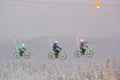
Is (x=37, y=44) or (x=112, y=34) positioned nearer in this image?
(x=37, y=44)

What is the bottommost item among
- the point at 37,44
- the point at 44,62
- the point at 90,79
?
the point at 90,79

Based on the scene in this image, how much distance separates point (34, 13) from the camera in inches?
106

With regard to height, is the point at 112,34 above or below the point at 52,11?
below

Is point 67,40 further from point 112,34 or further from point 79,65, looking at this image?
point 112,34

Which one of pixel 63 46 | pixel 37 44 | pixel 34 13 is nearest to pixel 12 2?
pixel 34 13

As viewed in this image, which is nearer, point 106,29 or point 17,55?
point 17,55

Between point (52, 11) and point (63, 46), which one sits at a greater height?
point (52, 11)

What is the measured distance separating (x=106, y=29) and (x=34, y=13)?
68cm

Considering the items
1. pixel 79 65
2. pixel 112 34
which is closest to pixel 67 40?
pixel 79 65

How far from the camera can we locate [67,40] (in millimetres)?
2697

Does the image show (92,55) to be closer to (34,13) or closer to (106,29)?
(106,29)

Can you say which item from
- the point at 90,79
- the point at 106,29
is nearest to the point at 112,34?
the point at 106,29

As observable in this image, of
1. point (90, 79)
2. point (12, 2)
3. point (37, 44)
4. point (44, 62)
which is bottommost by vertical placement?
point (90, 79)

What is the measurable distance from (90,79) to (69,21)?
557 millimetres
